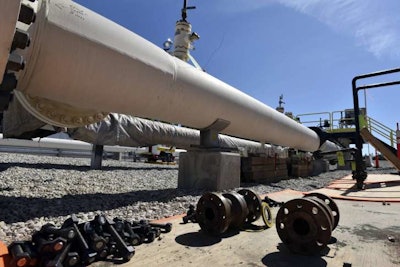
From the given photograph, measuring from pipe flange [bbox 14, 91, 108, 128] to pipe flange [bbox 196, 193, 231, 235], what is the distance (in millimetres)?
2583

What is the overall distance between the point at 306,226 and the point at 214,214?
98 centimetres

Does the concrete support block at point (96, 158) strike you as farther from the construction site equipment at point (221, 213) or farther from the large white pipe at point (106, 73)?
the construction site equipment at point (221, 213)

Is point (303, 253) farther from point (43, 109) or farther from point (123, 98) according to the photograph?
point (43, 109)

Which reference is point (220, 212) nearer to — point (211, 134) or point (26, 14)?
point (26, 14)

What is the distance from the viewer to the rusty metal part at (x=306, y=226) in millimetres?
2637

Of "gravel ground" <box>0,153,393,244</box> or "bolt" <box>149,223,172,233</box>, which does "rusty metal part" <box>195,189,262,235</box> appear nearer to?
"bolt" <box>149,223,172,233</box>

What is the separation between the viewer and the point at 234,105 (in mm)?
6621

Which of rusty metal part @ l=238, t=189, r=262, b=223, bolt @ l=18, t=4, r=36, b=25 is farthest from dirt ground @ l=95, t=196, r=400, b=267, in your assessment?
bolt @ l=18, t=4, r=36, b=25

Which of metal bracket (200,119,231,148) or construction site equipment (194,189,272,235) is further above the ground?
metal bracket (200,119,231,148)

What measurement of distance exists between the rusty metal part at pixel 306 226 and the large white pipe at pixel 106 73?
2.78 m

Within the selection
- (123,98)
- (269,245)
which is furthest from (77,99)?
(269,245)

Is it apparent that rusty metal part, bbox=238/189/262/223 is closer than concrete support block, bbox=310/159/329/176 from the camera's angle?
Yes

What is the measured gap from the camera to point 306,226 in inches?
110

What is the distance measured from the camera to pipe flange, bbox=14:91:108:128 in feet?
13.8
